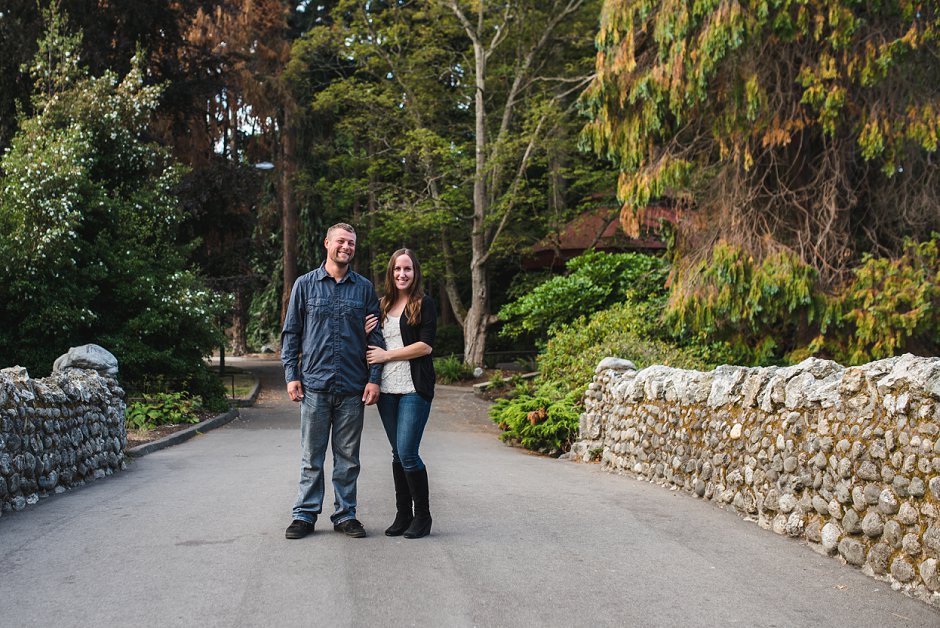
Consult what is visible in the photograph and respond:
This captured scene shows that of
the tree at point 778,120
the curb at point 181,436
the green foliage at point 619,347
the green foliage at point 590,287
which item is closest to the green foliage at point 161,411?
the curb at point 181,436

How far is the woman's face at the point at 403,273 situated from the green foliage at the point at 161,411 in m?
9.16

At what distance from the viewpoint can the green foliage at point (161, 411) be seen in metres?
14.2

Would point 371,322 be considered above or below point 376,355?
above

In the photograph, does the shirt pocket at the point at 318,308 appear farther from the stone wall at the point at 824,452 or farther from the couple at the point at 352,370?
the stone wall at the point at 824,452

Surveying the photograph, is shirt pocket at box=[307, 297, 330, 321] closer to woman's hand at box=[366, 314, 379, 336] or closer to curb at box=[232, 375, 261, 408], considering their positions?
woman's hand at box=[366, 314, 379, 336]

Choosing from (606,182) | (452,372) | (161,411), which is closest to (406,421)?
(161,411)

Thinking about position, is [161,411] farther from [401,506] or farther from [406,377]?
[406,377]

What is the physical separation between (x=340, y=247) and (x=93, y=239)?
12.4 metres

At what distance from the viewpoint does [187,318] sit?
1716 centimetres

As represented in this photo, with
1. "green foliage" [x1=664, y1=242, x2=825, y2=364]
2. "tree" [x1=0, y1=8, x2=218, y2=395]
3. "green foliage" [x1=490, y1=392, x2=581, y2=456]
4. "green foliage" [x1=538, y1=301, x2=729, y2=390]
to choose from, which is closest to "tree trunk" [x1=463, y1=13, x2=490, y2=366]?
"green foliage" [x1=538, y1=301, x2=729, y2=390]

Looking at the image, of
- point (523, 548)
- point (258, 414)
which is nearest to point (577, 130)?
point (258, 414)

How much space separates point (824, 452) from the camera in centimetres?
630

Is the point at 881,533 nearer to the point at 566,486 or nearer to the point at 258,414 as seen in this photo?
the point at 566,486

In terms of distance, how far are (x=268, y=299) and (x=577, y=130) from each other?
21.3 meters
